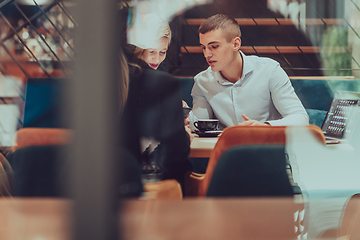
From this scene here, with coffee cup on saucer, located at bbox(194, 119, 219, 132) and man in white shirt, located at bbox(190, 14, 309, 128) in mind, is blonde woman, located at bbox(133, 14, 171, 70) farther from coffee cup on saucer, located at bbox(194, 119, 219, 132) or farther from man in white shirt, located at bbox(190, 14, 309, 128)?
coffee cup on saucer, located at bbox(194, 119, 219, 132)

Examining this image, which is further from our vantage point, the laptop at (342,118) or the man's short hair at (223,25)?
the man's short hair at (223,25)

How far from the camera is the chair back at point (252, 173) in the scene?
861mm

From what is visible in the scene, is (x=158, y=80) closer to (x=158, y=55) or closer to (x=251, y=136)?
(x=251, y=136)

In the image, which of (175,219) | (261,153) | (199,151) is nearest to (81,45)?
(175,219)

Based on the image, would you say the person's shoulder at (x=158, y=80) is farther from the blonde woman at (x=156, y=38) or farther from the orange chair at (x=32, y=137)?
the blonde woman at (x=156, y=38)

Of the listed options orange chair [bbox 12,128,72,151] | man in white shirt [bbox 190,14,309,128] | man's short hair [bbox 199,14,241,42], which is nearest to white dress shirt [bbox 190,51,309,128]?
man in white shirt [bbox 190,14,309,128]

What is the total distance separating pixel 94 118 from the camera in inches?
16.9

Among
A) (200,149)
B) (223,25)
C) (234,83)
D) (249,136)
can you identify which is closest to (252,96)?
(234,83)

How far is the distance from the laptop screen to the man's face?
2.24 ft

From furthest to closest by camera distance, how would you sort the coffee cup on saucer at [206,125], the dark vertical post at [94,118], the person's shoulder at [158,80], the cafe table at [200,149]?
the coffee cup on saucer at [206,125] → the cafe table at [200,149] → the person's shoulder at [158,80] → the dark vertical post at [94,118]

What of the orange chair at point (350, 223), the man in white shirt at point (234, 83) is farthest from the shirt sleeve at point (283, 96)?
the orange chair at point (350, 223)

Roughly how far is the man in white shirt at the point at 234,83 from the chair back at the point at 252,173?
952 millimetres

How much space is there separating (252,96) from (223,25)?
1.60 feet

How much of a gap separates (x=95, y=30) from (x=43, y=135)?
515 millimetres
